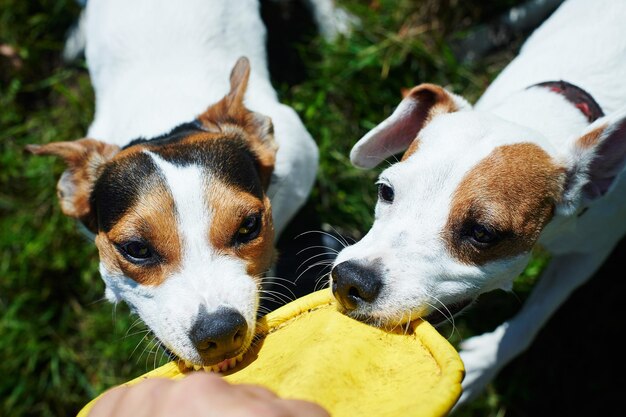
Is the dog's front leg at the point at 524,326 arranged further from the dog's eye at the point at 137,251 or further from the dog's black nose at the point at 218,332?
the dog's eye at the point at 137,251

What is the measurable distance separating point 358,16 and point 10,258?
4.30 m

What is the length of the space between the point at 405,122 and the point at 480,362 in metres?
2.01

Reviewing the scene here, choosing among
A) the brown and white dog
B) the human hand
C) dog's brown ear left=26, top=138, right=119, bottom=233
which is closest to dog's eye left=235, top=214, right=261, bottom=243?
the brown and white dog

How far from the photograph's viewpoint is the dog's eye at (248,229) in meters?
3.64

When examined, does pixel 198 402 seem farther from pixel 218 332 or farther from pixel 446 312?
pixel 446 312

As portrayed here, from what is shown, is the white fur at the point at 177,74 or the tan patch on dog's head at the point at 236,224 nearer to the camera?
the tan patch on dog's head at the point at 236,224

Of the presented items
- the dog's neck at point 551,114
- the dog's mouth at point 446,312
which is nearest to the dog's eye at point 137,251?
the dog's mouth at point 446,312

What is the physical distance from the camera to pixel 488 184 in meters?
3.26

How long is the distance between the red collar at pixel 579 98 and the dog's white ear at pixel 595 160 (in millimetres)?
435

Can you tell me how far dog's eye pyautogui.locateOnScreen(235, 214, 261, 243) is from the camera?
3641mm

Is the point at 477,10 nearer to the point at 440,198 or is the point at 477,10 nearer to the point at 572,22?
the point at 572,22

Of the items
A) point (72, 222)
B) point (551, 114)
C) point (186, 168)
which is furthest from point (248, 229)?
point (72, 222)

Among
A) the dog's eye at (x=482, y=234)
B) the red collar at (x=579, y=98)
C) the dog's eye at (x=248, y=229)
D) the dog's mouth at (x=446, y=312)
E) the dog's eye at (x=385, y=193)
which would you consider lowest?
the dog's eye at (x=248, y=229)

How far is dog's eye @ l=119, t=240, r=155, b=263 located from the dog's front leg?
258cm
